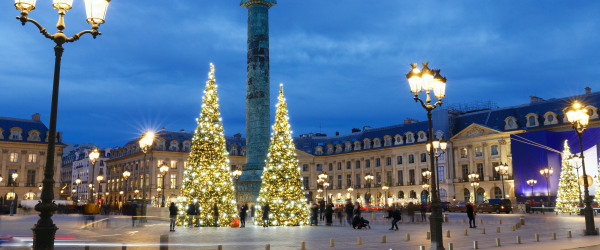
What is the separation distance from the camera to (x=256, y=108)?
3366 cm

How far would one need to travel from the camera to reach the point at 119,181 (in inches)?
3797

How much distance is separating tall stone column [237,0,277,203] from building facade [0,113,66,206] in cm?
4833

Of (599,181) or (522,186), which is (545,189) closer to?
(522,186)

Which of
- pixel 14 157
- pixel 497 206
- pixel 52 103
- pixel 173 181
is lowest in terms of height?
pixel 497 206

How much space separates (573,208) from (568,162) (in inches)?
153

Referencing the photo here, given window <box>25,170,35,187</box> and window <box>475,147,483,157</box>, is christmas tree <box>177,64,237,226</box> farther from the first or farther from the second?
window <box>25,170,35,187</box>

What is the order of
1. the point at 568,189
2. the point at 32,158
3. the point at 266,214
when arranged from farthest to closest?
the point at 32,158, the point at 568,189, the point at 266,214

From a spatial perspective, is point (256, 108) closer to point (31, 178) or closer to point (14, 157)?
point (31, 178)

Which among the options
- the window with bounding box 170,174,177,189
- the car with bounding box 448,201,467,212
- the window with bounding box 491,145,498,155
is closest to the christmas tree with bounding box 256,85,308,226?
the car with bounding box 448,201,467,212

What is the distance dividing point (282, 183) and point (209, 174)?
3.87m

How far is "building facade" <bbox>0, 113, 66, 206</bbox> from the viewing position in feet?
236

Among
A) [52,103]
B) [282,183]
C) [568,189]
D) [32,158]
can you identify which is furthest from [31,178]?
[52,103]

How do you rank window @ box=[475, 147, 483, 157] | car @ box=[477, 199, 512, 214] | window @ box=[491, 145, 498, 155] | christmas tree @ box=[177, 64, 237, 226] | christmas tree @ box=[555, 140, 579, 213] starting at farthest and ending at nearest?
window @ box=[475, 147, 483, 157]
window @ box=[491, 145, 498, 155]
car @ box=[477, 199, 512, 214]
christmas tree @ box=[555, 140, 579, 213]
christmas tree @ box=[177, 64, 237, 226]

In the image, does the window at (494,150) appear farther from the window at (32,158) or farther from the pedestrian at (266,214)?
the window at (32,158)
